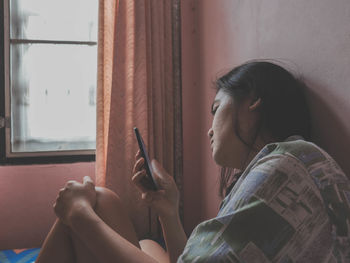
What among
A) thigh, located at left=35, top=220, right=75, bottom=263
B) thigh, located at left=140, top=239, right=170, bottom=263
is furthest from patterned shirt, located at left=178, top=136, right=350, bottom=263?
thigh, located at left=140, top=239, right=170, bottom=263

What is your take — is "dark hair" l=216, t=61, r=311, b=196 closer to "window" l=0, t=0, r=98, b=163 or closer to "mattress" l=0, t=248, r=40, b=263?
"mattress" l=0, t=248, r=40, b=263

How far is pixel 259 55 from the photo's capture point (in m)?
1.13

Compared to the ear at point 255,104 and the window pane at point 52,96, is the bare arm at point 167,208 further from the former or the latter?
the window pane at point 52,96

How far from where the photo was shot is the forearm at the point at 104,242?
2.37 ft

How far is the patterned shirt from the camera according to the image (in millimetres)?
454

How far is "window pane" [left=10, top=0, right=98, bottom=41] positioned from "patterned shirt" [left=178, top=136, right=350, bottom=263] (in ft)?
5.73

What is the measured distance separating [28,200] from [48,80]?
76cm

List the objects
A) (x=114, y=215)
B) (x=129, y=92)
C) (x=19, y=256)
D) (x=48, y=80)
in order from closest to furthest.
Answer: (x=114, y=215)
(x=19, y=256)
(x=129, y=92)
(x=48, y=80)

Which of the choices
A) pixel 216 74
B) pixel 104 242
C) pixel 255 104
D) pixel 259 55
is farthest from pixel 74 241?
pixel 216 74

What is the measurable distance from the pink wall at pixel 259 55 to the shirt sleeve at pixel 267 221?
0.89ft

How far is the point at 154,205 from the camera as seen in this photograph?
3.27ft

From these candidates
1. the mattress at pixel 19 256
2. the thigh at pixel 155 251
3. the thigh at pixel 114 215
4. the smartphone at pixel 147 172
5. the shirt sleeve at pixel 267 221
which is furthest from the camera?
the mattress at pixel 19 256

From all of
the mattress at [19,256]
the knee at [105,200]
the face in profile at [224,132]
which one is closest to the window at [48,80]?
the mattress at [19,256]

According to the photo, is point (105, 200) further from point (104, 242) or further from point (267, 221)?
point (267, 221)
